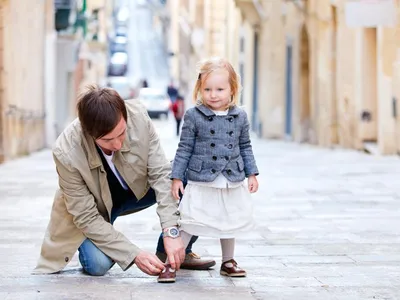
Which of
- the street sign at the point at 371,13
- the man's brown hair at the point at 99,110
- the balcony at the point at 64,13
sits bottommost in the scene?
the man's brown hair at the point at 99,110

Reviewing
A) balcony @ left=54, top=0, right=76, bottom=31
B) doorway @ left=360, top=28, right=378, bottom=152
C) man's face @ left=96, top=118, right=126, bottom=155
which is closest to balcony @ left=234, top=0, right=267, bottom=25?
balcony @ left=54, top=0, right=76, bottom=31

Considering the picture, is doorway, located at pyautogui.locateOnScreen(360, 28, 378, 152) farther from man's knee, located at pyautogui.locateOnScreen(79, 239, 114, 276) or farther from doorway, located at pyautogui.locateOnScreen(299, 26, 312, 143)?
man's knee, located at pyautogui.locateOnScreen(79, 239, 114, 276)

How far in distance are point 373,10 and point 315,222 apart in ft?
31.7

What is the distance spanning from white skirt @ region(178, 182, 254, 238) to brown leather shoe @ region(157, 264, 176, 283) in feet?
0.74

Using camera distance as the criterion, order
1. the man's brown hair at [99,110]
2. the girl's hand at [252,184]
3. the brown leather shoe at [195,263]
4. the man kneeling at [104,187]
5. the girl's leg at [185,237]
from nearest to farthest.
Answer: the man's brown hair at [99,110] < the man kneeling at [104,187] < the girl's hand at [252,184] < the girl's leg at [185,237] < the brown leather shoe at [195,263]

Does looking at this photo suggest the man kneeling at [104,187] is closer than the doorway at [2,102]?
Yes

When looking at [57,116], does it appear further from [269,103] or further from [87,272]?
[87,272]

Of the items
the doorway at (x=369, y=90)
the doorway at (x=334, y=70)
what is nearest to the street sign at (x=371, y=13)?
the doorway at (x=369, y=90)

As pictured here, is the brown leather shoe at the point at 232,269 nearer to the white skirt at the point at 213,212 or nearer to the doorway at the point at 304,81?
the white skirt at the point at 213,212

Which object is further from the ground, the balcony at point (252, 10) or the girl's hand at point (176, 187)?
the balcony at point (252, 10)

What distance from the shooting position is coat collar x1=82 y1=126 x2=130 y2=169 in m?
5.95

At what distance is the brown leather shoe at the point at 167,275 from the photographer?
5930 millimetres

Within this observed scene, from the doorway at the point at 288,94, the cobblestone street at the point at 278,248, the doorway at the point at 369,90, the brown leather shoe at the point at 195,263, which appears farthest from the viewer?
the doorway at the point at 288,94

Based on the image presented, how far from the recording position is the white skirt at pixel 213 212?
5.93m
